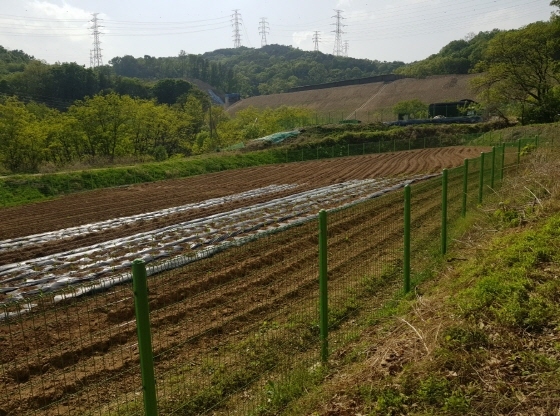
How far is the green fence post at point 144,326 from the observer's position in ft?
11.3

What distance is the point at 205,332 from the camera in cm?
535

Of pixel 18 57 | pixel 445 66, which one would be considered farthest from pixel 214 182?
pixel 18 57

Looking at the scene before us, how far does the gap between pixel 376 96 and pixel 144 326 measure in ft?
374

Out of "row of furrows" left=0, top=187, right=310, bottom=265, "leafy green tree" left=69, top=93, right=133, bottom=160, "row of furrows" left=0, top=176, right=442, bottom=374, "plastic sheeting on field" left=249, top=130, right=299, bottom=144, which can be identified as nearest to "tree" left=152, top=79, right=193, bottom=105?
"plastic sheeting on field" left=249, top=130, right=299, bottom=144

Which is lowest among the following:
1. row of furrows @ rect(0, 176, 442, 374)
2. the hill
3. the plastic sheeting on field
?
row of furrows @ rect(0, 176, 442, 374)

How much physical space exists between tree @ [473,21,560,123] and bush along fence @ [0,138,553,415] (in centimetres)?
5785

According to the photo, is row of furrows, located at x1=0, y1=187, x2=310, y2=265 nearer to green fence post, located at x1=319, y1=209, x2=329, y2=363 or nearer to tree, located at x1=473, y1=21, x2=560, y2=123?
green fence post, located at x1=319, y1=209, x2=329, y2=363

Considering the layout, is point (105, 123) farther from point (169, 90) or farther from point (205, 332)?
point (169, 90)

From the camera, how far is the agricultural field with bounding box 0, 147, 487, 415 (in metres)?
6.09

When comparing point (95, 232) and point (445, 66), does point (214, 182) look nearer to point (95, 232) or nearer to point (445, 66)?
point (95, 232)

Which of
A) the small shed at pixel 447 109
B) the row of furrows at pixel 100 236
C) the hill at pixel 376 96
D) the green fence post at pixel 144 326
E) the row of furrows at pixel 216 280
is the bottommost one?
the row of furrows at pixel 100 236

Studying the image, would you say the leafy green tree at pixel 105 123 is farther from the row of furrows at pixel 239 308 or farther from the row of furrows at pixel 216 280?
the row of furrows at pixel 239 308

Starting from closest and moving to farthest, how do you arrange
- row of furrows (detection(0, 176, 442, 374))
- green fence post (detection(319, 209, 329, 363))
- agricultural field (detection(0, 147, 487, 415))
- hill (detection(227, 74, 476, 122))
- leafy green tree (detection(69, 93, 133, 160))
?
1. green fence post (detection(319, 209, 329, 363))
2. agricultural field (detection(0, 147, 487, 415))
3. row of furrows (detection(0, 176, 442, 374))
4. leafy green tree (detection(69, 93, 133, 160))
5. hill (detection(227, 74, 476, 122))

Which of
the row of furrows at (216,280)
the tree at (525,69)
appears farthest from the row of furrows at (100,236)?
the tree at (525,69)
